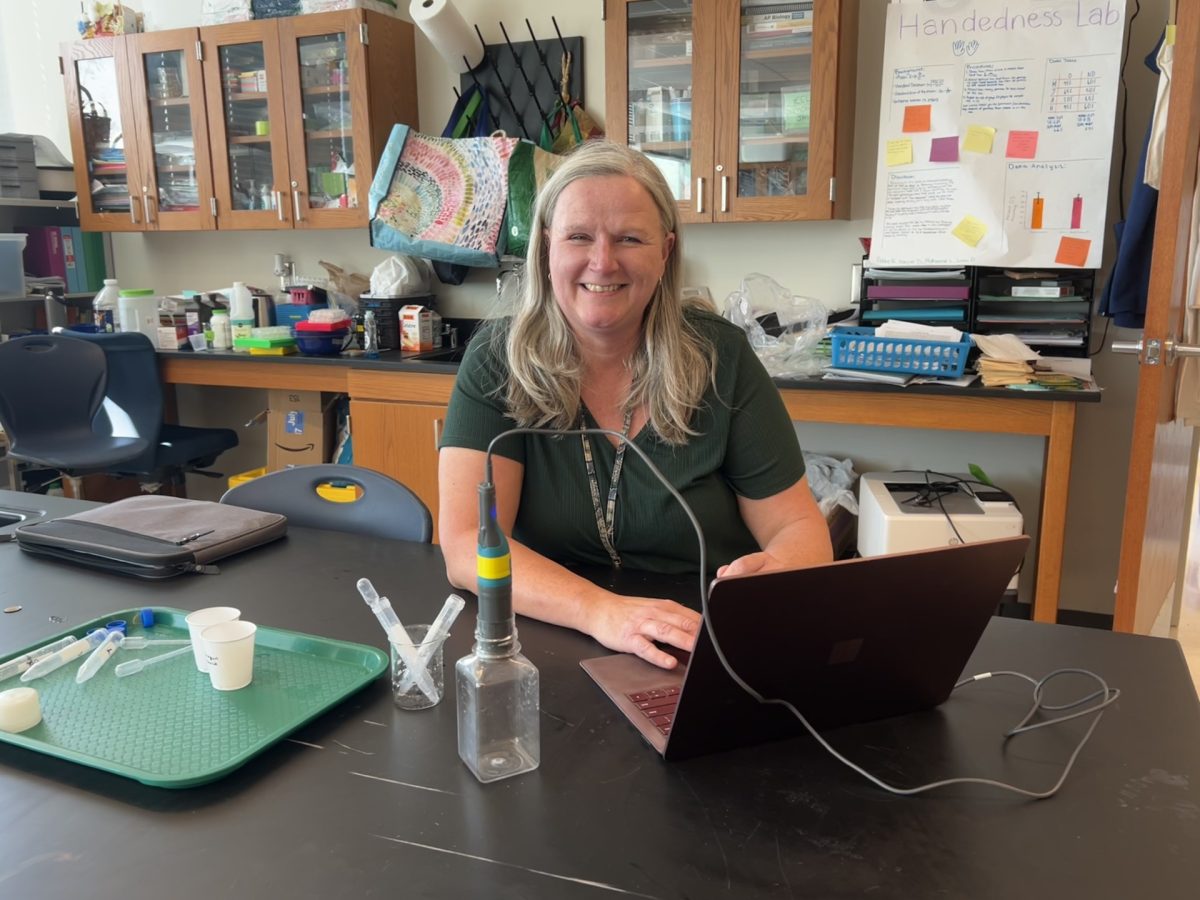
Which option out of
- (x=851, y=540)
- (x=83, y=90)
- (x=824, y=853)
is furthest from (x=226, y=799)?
(x=83, y=90)

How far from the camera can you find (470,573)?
127 cm

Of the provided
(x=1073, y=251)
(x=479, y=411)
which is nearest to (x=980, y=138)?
(x=1073, y=251)

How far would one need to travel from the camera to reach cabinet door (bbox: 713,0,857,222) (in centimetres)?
274

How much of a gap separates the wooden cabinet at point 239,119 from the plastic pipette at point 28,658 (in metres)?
2.51

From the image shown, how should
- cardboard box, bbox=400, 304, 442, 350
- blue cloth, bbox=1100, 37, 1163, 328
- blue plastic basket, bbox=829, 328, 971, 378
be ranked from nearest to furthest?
blue cloth, bbox=1100, 37, 1163, 328
blue plastic basket, bbox=829, 328, 971, 378
cardboard box, bbox=400, 304, 442, 350

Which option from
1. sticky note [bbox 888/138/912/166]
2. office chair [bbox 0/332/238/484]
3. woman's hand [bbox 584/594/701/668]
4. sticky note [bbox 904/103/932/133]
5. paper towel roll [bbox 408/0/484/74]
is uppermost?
paper towel roll [bbox 408/0/484/74]

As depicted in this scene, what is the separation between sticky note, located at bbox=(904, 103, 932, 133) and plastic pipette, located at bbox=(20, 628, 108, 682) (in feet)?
8.23

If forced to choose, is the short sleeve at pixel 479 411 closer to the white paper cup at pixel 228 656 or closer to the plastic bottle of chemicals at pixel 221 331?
the white paper cup at pixel 228 656

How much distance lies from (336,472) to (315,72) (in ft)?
7.29

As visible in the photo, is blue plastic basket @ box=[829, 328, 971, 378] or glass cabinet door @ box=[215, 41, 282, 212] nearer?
blue plastic basket @ box=[829, 328, 971, 378]

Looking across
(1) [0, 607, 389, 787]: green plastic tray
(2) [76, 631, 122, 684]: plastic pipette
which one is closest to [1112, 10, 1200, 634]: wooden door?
(1) [0, 607, 389, 787]: green plastic tray

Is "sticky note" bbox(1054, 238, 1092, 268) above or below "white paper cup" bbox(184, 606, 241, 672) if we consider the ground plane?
above

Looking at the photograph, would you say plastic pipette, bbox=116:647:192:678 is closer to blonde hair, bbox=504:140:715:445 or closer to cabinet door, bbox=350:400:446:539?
blonde hair, bbox=504:140:715:445

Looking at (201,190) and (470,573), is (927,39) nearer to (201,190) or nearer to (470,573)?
(470,573)
